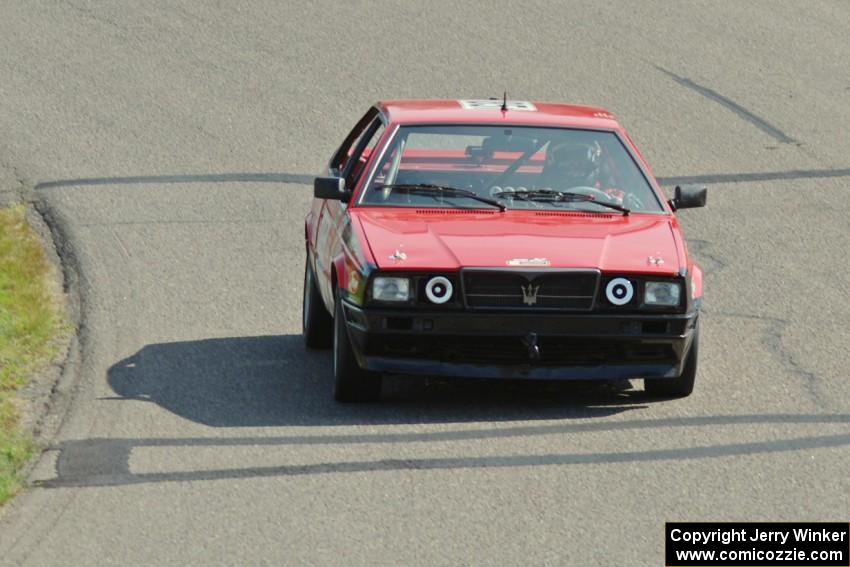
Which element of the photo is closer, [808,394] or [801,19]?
[808,394]

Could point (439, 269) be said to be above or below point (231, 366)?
above

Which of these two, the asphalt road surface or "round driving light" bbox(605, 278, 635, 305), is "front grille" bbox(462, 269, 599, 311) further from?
the asphalt road surface

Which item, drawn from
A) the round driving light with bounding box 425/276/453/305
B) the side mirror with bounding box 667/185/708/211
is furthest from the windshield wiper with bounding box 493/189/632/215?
the round driving light with bounding box 425/276/453/305

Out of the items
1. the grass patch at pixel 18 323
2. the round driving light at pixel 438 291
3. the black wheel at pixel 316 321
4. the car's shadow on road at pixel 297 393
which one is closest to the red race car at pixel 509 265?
the round driving light at pixel 438 291

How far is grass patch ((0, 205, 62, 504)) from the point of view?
314 inches

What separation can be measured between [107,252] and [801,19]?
11050 mm

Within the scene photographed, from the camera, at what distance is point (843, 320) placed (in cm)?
1081

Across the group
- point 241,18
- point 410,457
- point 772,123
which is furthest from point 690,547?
point 241,18

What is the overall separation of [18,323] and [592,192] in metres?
3.70

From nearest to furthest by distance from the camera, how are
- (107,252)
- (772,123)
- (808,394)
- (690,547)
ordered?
(690,547) → (808,394) → (107,252) → (772,123)

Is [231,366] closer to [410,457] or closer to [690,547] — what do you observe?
→ [410,457]

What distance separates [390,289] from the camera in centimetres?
832

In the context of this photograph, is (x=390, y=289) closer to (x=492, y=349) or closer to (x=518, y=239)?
(x=492, y=349)

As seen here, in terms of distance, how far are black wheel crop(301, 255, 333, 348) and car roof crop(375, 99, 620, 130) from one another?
1123mm
